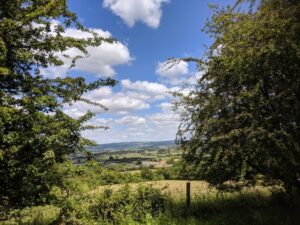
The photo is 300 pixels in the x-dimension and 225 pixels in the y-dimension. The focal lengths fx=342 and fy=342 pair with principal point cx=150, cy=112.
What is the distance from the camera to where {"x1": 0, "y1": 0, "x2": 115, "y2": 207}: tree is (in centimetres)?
693

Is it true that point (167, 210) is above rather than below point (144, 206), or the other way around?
below

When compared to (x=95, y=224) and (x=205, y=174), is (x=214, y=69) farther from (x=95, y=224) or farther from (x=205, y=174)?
(x=95, y=224)

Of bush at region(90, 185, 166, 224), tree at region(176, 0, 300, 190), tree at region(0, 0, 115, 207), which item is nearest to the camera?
tree at region(0, 0, 115, 207)

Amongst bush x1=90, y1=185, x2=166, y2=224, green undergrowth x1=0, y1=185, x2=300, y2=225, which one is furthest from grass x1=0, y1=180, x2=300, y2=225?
bush x1=90, y1=185, x2=166, y2=224

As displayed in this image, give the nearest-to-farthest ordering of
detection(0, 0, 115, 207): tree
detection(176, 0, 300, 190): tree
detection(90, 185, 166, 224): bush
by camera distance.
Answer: detection(0, 0, 115, 207): tree, detection(176, 0, 300, 190): tree, detection(90, 185, 166, 224): bush

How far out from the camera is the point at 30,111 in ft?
23.7

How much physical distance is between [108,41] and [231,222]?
634 cm

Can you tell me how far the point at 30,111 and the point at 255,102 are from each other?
5.84 metres

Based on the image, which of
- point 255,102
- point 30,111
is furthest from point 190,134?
point 30,111

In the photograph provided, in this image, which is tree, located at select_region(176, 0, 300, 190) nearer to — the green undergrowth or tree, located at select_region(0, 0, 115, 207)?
the green undergrowth

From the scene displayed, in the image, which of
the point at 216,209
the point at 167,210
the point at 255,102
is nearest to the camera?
the point at 255,102

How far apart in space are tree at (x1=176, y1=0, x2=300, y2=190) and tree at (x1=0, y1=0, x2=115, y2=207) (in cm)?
393

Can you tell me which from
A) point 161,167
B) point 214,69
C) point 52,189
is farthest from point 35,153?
point 161,167

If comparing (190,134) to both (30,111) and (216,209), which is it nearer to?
(216,209)
